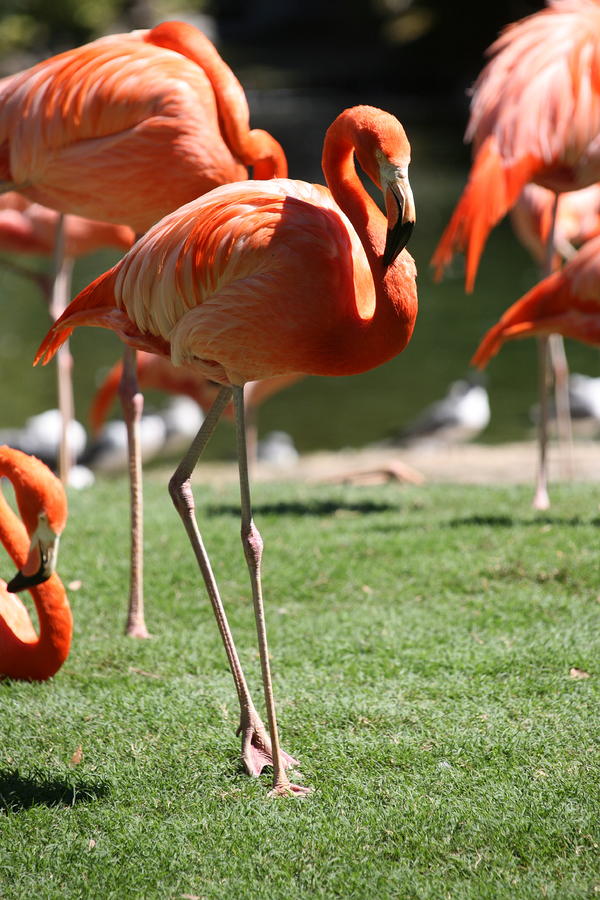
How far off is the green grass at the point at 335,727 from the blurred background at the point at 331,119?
2528 millimetres

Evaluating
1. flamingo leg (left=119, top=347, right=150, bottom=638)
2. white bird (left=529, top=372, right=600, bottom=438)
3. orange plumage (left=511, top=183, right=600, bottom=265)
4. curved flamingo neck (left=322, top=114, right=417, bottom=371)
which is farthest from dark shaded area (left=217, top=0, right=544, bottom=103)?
curved flamingo neck (left=322, top=114, right=417, bottom=371)

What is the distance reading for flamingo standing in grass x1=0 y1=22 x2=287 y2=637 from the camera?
3.86 m

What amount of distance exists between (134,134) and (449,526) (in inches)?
94.2

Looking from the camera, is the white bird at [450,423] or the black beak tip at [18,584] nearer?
the black beak tip at [18,584]

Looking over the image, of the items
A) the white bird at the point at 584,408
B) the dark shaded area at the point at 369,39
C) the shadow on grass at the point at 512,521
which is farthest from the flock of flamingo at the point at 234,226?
the dark shaded area at the point at 369,39

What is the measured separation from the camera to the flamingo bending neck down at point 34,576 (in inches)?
110

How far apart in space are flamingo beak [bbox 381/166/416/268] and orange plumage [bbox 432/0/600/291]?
7.45 ft

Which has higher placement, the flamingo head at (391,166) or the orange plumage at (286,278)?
the flamingo head at (391,166)

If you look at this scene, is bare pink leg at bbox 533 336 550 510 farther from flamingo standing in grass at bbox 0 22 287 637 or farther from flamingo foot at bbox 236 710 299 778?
flamingo foot at bbox 236 710 299 778

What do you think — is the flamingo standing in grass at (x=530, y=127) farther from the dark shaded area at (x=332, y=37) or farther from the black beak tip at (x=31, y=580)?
the dark shaded area at (x=332, y=37)

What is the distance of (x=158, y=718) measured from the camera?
3297mm

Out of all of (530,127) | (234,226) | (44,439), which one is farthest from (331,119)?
(234,226)

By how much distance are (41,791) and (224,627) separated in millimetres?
639

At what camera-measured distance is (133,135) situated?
12.6ft
